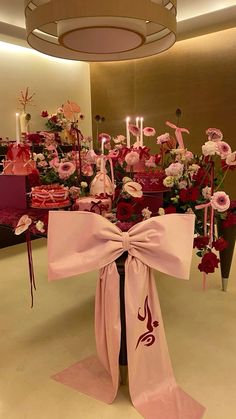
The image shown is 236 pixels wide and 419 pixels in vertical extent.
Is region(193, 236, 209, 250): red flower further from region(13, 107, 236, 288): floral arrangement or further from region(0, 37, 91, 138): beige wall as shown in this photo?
region(0, 37, 91, 138): beige wall

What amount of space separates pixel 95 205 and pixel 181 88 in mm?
3857

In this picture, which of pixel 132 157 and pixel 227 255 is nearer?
pixel 132 157

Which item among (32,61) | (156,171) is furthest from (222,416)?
(32,61)

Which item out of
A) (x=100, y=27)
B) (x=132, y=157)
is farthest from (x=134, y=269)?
(x=100, y=27)

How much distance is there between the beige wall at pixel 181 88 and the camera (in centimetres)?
438

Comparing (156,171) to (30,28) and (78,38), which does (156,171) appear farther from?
(30,28)

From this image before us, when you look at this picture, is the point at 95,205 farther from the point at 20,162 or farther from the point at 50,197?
the point at 20,162

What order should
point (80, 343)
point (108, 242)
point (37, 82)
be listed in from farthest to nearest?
point (37, 82)
point (80, 343)
point (108, 242)

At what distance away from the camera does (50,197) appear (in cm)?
159

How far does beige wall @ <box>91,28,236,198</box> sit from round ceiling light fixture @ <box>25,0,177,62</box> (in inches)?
114

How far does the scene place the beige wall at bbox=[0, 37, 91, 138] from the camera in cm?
455

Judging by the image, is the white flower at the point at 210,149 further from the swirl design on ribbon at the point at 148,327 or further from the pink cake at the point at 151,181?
the swirl design on ribbon at the point at 148,327

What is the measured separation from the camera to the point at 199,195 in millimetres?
1505

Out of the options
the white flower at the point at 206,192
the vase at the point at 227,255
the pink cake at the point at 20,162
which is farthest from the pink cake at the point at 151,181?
the vase at the point at 227,255
